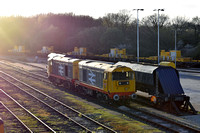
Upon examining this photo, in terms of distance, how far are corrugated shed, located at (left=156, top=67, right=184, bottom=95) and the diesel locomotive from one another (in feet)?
7.37

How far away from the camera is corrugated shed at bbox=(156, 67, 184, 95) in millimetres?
22844

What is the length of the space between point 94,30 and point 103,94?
308 feet

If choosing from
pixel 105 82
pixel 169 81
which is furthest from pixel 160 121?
pixel 105 82

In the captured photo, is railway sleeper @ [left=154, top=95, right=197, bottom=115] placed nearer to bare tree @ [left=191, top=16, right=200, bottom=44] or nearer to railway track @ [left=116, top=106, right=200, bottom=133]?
railway track @ [left=116, top=106, right=200, bottom=133]

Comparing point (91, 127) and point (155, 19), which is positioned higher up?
point (155, 19)

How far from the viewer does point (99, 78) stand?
25078mm

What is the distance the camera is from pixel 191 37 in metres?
89.8

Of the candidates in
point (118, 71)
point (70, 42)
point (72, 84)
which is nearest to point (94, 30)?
point (70, 42)

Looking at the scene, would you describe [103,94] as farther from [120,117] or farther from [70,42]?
[70,42]

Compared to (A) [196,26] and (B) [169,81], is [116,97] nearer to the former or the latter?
(B) [169,81]

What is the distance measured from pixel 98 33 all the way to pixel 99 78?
91.0 meters

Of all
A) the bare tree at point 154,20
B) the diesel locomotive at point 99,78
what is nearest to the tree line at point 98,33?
the bare tree at point 154,20

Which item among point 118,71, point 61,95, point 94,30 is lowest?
point 61,95

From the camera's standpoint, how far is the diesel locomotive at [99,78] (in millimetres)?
23219
